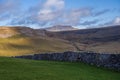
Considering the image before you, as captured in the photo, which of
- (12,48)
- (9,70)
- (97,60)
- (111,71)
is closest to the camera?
(9,70)

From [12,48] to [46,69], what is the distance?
15981 centimetres

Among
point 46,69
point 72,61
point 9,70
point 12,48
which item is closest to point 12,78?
point 9,70

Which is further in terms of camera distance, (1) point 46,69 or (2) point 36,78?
(1) point 46,69

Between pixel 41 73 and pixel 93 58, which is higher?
pixel 93 58

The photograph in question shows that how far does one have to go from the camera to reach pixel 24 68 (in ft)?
102

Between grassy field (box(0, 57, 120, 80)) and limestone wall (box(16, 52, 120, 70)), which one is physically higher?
limestone wall (box(16, 52, 120, 70))

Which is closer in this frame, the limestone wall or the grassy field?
the grassy field

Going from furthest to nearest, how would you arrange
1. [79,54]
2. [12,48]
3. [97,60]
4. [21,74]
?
[12,48] → [79,54] → [97,60] → [21,74]

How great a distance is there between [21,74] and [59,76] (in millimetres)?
2887

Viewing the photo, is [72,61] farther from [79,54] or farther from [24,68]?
[24,68]

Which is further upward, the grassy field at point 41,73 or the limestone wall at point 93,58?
the limestone wall at point 93,58

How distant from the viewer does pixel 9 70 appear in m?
29.6

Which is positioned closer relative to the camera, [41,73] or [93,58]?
[41,73]

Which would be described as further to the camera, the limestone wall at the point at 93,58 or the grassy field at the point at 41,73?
the limestone wall at the point at 93,58
